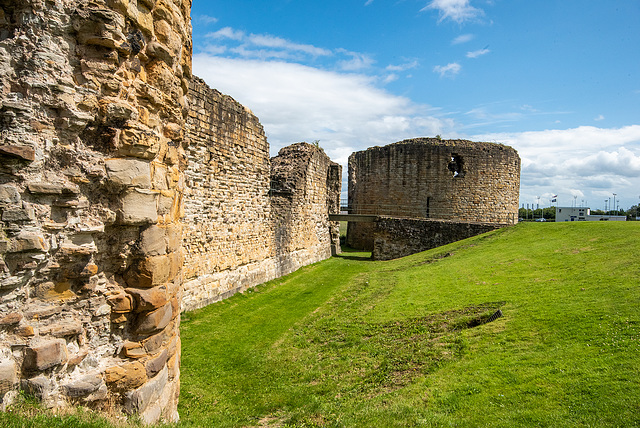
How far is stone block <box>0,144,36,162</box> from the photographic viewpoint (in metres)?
2.57

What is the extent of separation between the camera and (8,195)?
258 centimetres

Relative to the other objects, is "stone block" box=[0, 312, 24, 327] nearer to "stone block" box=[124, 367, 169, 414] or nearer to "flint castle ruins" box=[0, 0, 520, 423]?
"flint castle ruins" box=[0, 0, 520, 423]

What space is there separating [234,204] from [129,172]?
365 inches

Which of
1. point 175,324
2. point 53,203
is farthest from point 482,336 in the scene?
point 53,203

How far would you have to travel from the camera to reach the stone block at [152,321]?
337 centimetres

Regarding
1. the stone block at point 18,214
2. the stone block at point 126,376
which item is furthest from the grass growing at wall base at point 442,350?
the stone block at point 18,214

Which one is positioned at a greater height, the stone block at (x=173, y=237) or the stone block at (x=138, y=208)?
the stone block at (x=138, y=208)

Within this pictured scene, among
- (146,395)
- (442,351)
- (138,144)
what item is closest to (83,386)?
(146,395)

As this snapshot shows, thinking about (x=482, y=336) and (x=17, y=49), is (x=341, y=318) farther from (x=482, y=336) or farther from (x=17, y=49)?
(x=17, y=49)

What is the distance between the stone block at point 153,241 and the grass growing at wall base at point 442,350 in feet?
7.43

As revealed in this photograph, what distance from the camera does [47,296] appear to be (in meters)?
2.81

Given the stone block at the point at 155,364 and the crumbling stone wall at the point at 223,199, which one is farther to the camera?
the crumbling stone wall at the point at 223,199

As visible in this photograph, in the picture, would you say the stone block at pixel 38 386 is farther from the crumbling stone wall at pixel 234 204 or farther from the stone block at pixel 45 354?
the crumbling stone wall at pixel 234 204

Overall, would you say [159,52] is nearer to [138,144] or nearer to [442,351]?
[138,144]
